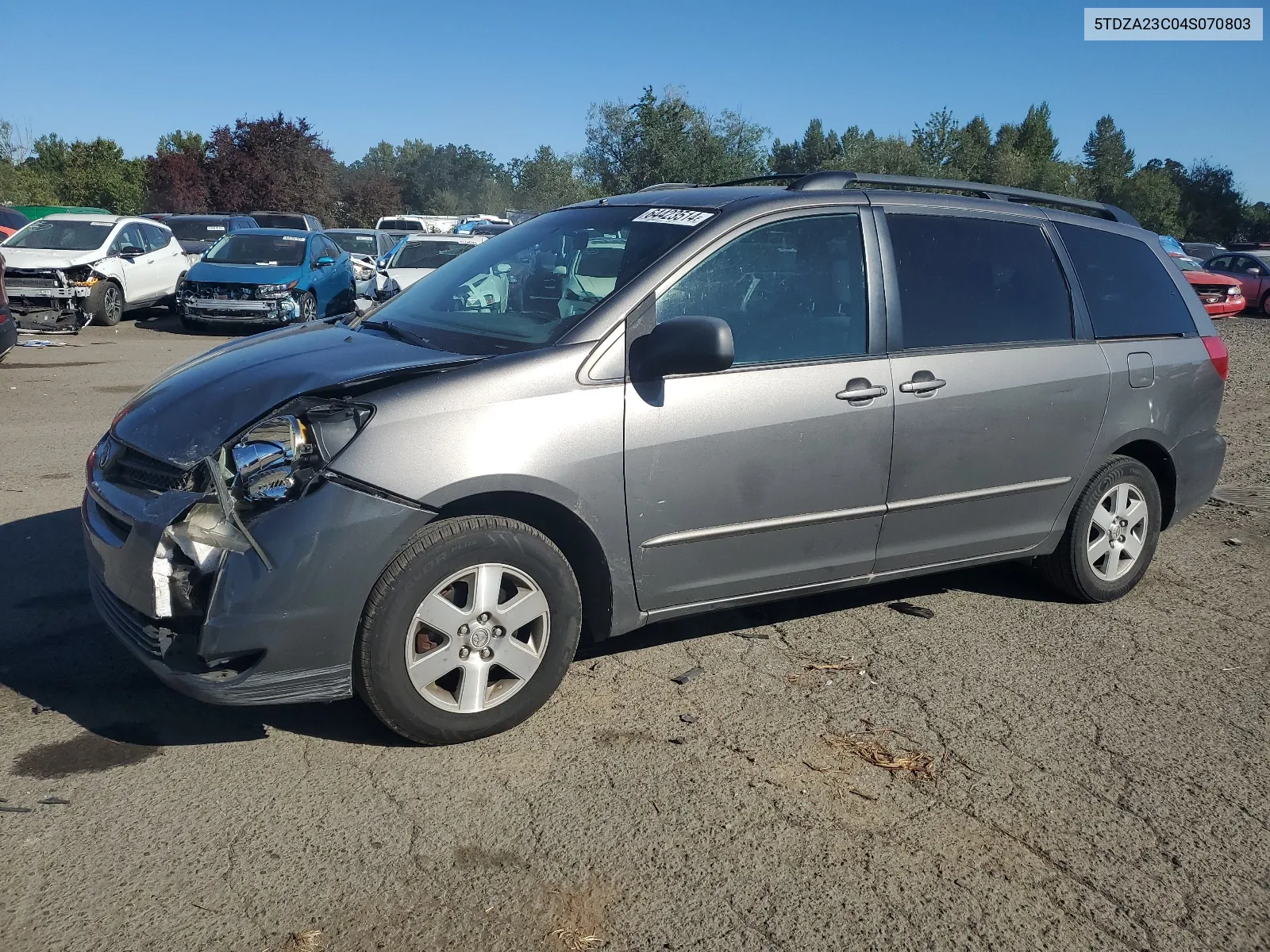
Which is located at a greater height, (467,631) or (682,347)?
(682,347)

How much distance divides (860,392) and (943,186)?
1313 mm

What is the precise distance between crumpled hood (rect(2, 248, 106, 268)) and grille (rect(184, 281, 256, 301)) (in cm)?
158

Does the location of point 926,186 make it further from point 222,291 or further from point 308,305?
point 222,291

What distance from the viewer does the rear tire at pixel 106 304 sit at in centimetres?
1689

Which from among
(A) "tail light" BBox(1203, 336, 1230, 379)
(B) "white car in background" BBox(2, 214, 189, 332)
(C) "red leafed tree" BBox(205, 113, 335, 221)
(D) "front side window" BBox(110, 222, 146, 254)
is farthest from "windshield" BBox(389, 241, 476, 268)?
(C) "red leafed tree" BBox(205, 113, 335, 221)

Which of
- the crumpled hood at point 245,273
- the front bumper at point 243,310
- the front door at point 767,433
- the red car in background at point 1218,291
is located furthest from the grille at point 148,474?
the red car in background at point 1218,291

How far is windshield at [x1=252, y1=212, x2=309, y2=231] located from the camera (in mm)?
26562

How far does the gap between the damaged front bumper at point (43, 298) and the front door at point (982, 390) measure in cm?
1475

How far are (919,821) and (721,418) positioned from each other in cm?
153

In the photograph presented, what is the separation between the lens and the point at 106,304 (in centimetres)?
1716

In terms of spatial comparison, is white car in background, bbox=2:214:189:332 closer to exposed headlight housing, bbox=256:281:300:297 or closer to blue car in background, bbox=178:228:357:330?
blue car in background, bbox=178:228:357:330

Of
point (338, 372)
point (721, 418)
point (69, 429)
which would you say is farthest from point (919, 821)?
point (69, 429)

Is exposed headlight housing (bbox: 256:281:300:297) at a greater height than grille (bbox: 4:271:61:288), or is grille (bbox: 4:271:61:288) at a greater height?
grille (bbox: 4:271:61:288)

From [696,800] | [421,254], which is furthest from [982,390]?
[421,254]
